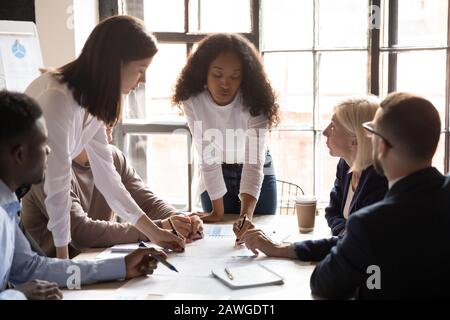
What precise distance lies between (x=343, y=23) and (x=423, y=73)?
0.51 m

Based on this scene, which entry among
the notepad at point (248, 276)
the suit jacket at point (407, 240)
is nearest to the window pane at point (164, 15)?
the notepad at point (248, 276)

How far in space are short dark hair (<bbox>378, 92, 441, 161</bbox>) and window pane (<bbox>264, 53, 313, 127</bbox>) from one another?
1.90 m

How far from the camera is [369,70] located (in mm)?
3129

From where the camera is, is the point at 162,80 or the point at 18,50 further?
the point at 162,80

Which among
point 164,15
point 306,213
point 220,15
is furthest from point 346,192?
point 164,15

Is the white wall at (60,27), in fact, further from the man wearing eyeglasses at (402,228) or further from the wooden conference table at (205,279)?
the man wearing eyeglasses at (402,228)

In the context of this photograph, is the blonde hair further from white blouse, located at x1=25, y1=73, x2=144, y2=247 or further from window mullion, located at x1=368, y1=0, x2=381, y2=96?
window mullion, located at x1=368, y1=0, x2=381, y2=96

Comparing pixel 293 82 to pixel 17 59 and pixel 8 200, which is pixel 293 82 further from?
pixel 8 200

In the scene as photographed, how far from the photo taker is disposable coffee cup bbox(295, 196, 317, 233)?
2.12m

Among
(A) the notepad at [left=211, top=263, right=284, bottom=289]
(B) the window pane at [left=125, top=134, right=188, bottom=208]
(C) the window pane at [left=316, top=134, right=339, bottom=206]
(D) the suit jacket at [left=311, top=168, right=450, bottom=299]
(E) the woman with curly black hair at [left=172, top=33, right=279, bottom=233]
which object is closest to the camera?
(D) the suit jacket at [left=311, top=168, right=450, bottom=299]

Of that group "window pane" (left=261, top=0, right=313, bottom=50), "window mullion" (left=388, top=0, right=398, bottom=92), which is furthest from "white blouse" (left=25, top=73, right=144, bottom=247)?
"window mullion" (left=388, top=0, right=398, bottom=92)

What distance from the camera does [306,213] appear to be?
212 cm

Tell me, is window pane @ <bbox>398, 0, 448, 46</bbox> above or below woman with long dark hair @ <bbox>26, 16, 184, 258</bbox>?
above
